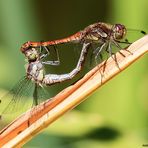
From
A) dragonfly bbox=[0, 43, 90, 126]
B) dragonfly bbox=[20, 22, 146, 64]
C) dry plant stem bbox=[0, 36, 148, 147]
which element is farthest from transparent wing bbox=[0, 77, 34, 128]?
dry plant stem bbox=[0, 36, 148, 147]

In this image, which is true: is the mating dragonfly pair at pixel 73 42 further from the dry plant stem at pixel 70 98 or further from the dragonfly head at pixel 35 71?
the dry plant stem at pixel 70 98

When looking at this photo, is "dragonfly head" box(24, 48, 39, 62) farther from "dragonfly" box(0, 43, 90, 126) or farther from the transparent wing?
the transparent wing

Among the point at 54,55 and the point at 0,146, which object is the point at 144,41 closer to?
the point at 0,146

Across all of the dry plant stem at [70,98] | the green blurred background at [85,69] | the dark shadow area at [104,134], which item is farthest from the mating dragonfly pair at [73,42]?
→ the dry plant stem at [70,98]

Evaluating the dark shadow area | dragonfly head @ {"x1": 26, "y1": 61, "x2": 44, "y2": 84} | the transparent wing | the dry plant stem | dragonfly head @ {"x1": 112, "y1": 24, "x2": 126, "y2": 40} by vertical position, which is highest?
dragonfly head @ {"x1": 112, "y1": 24, "x2": 126, "y2": 40}

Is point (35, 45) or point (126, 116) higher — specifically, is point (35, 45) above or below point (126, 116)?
above

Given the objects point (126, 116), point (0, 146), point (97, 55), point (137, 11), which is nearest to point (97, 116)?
point (126, 116)
